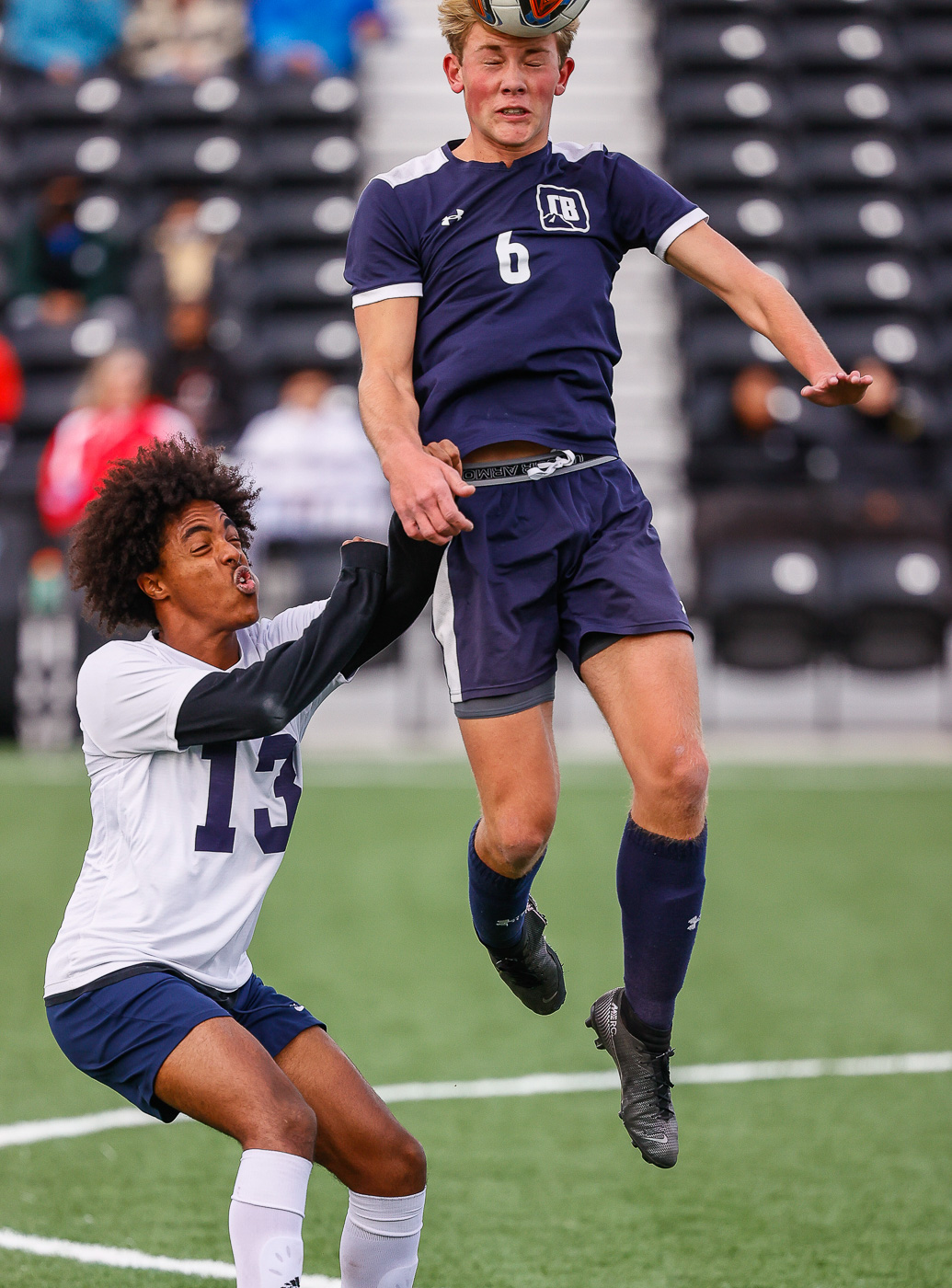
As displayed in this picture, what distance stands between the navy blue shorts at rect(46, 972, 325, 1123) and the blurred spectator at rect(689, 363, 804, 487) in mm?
8709

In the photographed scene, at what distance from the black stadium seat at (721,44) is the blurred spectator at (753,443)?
397 cm

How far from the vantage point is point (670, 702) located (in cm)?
285

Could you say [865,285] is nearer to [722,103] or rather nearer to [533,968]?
[722,103]

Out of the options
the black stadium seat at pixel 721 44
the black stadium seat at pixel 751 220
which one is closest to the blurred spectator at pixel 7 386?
the black stadium seat at pixel 751 220

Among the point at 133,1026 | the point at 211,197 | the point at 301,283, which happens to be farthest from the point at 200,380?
the point at 133,1026

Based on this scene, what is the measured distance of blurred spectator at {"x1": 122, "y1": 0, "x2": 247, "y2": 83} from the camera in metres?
13.6

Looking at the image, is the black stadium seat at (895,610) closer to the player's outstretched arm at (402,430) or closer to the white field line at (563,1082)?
the white field line at (563,1082)

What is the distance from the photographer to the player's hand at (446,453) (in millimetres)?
2822

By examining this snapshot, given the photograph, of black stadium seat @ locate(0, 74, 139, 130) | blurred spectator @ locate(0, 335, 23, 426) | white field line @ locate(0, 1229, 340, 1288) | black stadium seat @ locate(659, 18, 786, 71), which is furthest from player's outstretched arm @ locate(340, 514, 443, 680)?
black stadium seat @ locate(659, 18, 786, 71)

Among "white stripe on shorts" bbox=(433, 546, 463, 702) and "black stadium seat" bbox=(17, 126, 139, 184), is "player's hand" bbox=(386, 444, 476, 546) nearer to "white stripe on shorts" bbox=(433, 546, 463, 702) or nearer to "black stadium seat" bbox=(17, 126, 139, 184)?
"white stripe on shorts" bbox=(433, 546, 463, 702)

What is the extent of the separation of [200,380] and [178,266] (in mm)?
1514

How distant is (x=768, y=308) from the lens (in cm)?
294

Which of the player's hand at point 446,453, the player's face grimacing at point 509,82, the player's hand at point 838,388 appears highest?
the player's face grimacing at point 509,82

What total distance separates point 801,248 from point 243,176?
4365 mm
